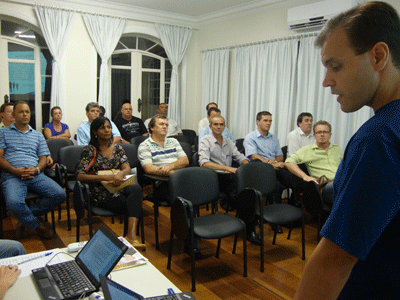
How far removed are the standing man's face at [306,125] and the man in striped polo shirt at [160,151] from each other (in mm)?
1916

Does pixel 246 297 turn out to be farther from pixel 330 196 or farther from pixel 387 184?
pixel 387 184

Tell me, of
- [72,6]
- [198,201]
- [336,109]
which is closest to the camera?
[198,201]

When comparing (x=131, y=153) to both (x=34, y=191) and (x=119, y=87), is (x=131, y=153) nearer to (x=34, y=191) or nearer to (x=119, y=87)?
(x=34, y=191)

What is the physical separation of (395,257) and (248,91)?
20.3 ft

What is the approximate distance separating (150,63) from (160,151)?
Result: 4.09m

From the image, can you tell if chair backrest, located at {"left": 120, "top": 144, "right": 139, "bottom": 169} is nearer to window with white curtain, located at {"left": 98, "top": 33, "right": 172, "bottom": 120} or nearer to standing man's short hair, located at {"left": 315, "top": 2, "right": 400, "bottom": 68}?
window with white curtain, located at {"left": 98, "top": 33, "right": 172, "bottom": 120}

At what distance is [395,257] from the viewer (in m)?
0.63

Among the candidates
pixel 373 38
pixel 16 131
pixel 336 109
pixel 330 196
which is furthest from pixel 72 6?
pixel 373 38

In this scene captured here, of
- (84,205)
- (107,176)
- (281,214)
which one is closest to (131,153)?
(107,176)

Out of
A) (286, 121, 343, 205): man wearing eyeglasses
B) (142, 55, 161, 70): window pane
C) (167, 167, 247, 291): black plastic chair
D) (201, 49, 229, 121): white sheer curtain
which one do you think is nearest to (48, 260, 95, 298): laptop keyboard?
(167, 167, 247, 291): black plastic chair

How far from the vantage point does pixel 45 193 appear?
3.76 metres

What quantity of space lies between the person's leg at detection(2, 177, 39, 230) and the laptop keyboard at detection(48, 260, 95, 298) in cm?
214

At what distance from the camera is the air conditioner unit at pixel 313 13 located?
16.5ft

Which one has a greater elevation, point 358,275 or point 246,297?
point 358,275
